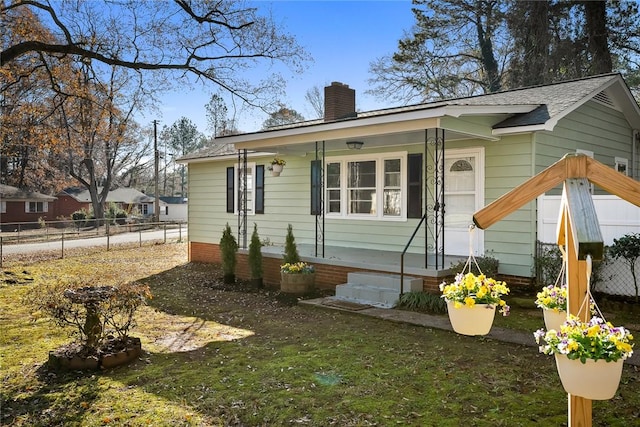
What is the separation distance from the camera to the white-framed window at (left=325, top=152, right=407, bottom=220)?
35.2 feet

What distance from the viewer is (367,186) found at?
11281 mm

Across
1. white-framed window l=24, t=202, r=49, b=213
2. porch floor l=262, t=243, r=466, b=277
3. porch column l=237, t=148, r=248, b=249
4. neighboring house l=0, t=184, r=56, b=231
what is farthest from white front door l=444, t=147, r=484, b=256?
white-framed window l=24, t=202, r=49, b=213

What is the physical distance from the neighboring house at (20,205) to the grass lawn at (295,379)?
115 feet

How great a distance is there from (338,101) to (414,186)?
3512 mm

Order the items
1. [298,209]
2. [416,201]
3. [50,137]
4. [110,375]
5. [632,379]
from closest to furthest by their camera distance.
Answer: [632,379] → [110,375] → [416,201] → [298,209] → [50,137]

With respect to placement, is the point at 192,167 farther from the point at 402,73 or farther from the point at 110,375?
the point at 402,73

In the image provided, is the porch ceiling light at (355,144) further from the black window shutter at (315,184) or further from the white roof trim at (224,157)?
Answer: the white roof trim at (224,157)

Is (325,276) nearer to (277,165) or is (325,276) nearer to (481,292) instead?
(277,165)

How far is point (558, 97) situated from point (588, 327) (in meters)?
8.26

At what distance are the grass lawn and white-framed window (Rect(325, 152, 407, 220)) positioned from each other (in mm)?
3532

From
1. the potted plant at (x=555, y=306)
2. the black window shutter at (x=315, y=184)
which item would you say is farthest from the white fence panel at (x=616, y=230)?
the black window shutter at (x=315, y=184)

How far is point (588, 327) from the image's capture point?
2473 mm

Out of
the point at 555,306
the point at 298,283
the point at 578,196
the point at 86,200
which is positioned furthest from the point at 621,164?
the point at 86,200

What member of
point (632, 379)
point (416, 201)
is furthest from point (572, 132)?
point (632, 379)
